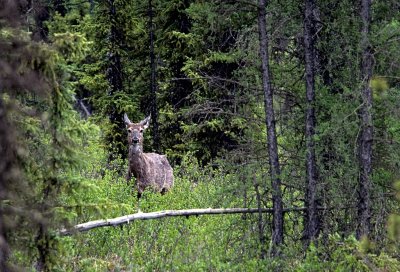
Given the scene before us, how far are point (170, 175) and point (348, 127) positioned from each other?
934 centimetres

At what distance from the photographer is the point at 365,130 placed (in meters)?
10.4

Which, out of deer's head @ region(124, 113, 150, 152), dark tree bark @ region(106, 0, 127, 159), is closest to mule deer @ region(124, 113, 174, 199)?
deer's head @ region(124, 113, 150, 152)

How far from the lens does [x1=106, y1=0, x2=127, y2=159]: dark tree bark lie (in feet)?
78.8

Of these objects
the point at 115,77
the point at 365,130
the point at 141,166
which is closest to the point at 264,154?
the point at 365,130

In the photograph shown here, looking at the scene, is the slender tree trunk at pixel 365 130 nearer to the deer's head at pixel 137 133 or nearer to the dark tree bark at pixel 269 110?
the dark tree bark at pixel 269 110

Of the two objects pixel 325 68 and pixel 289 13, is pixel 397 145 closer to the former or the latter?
pixel 325 68

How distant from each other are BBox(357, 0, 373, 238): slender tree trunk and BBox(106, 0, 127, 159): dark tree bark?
47.0 ft

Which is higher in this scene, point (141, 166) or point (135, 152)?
point (135, 152)

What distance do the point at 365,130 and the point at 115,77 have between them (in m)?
15.2

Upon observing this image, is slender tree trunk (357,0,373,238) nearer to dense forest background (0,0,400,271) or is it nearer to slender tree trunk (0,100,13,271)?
dense forest background (0,0,400,271)

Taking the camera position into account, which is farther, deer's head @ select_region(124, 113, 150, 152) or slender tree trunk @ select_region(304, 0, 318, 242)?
deer's head @ select_region(124, 113, 150, 152)

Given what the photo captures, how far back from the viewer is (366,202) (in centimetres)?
1064

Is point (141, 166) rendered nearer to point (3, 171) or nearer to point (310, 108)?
point (310, 108)

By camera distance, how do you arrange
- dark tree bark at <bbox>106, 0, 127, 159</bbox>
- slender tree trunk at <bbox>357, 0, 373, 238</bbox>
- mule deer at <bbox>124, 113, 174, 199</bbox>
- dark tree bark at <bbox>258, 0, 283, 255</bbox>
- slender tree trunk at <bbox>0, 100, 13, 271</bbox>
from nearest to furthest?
slender tree trunk at <bbox>0, 100, 13, 271</bbox>
slender tree trunk at <bbox>357, 0, 373, 238</bbox>
dark tree bark at <bbox>258, 0, 283, 255</bbox>
mule deer at <bbox>124, 113, 174, 199</bbox>
dark tree bark at <bbox>106, 0, 127, 159</bbox>
